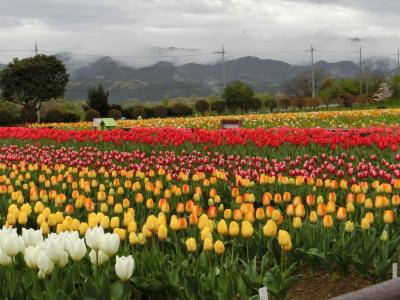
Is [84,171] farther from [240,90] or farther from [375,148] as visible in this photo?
[240,90]

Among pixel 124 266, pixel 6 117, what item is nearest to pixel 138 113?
pixel 6 117

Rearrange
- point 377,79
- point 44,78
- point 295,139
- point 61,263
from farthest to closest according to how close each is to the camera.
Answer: point 377,79
point 44,78
point 295,139
point 61,263

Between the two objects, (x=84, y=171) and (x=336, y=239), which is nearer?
(x=336, y=239)

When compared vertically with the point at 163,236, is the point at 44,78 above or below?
above

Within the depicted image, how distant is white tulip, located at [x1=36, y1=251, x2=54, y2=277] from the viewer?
3961 mm

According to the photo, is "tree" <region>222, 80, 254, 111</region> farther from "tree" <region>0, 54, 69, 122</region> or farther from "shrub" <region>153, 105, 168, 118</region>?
"tree" <region>0, 54, 69, 122</region>

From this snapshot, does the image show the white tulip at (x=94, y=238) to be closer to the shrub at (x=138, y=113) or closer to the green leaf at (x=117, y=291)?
the green leaf at (x=117, y=291)

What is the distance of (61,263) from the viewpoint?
13.4 feet

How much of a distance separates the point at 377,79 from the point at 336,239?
10226 centimetres

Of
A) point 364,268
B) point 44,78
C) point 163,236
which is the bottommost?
point 364,268

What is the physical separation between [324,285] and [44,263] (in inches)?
96.4

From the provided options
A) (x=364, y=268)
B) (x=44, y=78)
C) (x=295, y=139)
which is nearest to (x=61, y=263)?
(x=364, y=268)

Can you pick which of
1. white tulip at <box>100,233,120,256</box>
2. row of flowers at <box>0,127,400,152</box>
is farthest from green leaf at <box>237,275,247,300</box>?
row of flowers at <box>0,127,400,152</box>

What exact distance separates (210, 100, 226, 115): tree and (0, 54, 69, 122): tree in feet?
48.2
